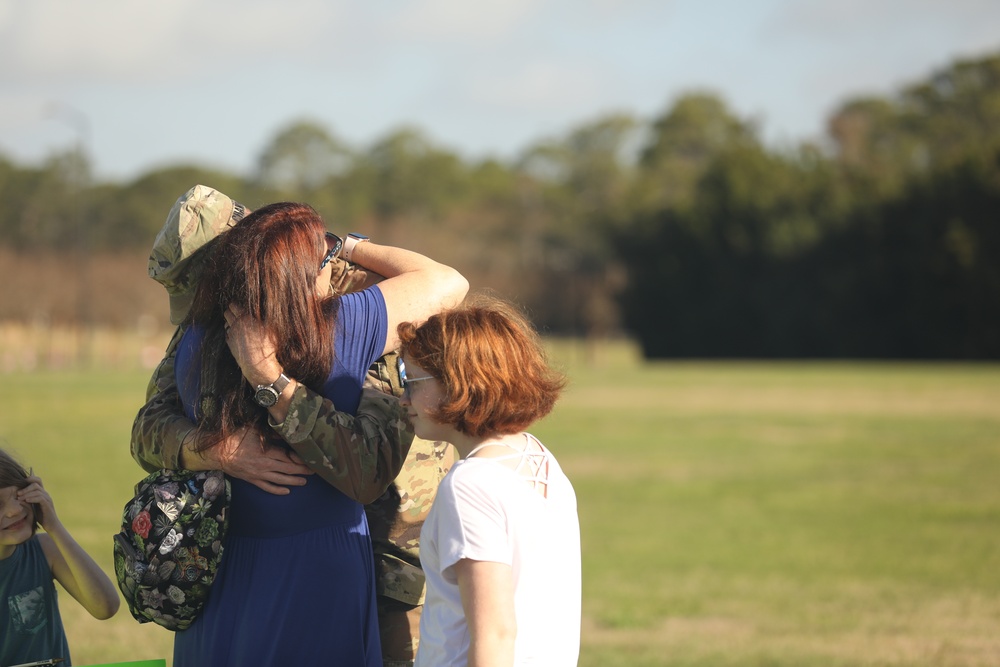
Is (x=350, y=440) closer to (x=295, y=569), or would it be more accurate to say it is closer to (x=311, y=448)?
(x=311, y=448)

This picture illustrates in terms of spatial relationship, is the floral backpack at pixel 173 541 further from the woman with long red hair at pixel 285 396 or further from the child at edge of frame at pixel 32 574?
the child at edge of frame at pixel 32 574

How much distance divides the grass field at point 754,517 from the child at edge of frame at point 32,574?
0.72ft

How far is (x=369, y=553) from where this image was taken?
278 cm

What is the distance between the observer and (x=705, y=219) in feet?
212

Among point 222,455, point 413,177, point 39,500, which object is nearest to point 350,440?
point 222,455

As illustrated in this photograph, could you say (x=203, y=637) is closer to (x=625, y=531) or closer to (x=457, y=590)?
(x=457, y=590)

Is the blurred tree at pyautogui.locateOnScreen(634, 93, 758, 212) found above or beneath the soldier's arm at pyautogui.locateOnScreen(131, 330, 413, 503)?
above

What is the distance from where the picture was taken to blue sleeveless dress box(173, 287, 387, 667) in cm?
263

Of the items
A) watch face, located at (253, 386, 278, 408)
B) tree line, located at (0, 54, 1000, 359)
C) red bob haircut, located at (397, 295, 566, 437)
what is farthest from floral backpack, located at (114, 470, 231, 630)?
tree line, located at (0, 54, 1000, 359)

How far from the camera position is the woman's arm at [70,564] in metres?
2.86

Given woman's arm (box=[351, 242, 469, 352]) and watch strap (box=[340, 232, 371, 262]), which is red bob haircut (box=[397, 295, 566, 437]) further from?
watch strap (box=[340, 232, 371, 262])

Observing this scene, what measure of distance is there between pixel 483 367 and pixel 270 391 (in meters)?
0.52

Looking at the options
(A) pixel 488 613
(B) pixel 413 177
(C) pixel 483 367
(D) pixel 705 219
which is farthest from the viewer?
(B) pixel 413 177

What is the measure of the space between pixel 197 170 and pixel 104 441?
71451 millimetres
